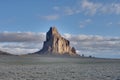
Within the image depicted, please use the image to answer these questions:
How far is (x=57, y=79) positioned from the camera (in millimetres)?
35219

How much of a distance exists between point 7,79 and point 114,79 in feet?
38.0

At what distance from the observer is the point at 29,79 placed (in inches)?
1393

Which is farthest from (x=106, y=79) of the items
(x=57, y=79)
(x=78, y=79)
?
(x=57, y=79)

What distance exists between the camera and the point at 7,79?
116 ft

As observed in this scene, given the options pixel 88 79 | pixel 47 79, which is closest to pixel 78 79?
pixel 88 79

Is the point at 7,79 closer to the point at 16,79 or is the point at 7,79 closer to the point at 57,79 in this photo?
the point at 16,79

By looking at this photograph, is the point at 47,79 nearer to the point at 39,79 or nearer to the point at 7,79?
the point at 39,79

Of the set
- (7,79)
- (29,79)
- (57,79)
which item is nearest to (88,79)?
(57,79)

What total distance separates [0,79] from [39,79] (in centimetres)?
423

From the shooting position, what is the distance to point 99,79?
115ft

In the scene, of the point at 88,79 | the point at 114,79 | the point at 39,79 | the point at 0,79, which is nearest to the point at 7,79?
the point at 0,79

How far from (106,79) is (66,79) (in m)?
4.32

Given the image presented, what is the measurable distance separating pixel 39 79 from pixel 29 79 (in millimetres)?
1108

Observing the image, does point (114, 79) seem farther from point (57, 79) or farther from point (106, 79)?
point (57, 79)
